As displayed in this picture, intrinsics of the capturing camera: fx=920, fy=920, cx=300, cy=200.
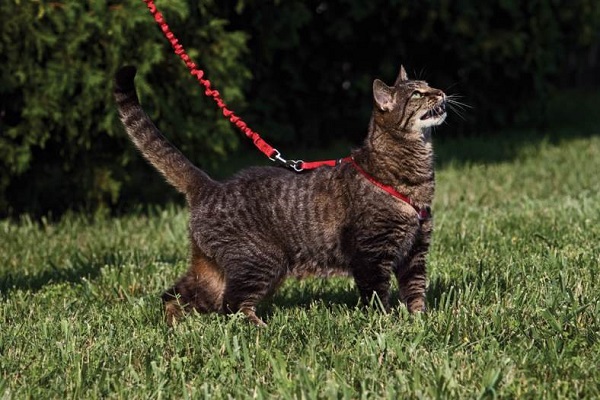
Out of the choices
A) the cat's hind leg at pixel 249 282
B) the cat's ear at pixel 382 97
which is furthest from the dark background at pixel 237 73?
the cat's hind leg at pixel 249 282

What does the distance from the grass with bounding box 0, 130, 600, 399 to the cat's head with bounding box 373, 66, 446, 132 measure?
945 mm

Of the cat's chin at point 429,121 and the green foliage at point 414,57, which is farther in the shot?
the green foliage at point 414,57

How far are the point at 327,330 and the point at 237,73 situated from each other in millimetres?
5222

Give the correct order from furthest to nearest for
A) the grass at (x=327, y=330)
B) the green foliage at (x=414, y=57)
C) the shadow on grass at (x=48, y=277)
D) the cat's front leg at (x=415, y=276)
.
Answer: the green foliage at (x=414, y=57) < the shadow on grass at (x=48, y=277) < the cat's front leg at (x=415, y=276) < the grass at (x=327, y=330)

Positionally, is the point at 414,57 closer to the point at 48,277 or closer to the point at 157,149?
the point at 48,277

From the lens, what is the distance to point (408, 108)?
4949mm

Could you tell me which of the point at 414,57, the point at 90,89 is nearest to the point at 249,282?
the point at 90,89

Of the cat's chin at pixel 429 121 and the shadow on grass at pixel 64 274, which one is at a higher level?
the cat's chin at pixel 429 121

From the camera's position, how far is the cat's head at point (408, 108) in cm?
491

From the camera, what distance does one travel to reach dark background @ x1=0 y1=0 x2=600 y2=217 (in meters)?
8.33

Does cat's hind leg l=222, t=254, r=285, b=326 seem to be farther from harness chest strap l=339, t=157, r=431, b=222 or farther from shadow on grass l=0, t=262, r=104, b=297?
shadow on grass l=0, t=262, r=104, b=297

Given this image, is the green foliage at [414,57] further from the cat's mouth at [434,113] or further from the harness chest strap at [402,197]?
the harness chest strap at [402,197]

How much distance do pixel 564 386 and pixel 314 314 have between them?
1528 millimetres

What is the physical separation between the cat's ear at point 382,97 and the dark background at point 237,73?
3.85m
